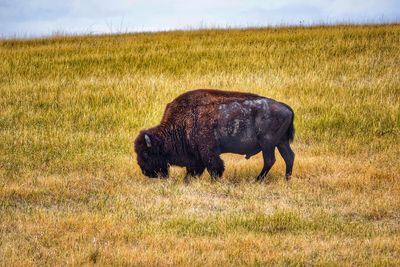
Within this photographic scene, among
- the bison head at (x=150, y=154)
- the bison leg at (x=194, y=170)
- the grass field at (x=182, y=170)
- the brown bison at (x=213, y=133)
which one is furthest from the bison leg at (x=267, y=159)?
the bison head at (x=150, y=154)

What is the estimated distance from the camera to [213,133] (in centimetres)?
1127

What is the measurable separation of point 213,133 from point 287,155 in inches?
51.9

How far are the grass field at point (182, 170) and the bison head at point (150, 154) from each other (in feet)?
0.87

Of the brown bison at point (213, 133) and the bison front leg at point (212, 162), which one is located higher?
the brown bison at point (213, 133)

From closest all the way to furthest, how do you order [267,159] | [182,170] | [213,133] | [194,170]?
[213,133] → [267,159] → [194,170] → [182,170]

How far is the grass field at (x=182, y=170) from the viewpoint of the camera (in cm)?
822

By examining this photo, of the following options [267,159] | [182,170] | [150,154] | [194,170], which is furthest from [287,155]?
[150,154]

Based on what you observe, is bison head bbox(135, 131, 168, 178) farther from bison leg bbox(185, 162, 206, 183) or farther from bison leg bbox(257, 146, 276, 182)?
bison leg bbox(257, 146, 276, 182)

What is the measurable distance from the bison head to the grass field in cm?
26

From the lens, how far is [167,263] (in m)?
7.52

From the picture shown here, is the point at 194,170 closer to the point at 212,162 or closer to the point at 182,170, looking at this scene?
the point at 212,162

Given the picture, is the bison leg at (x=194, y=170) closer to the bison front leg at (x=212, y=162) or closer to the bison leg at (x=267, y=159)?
the bison front leg at (x=212, y=162)

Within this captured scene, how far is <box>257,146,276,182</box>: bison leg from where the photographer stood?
11.4 meters

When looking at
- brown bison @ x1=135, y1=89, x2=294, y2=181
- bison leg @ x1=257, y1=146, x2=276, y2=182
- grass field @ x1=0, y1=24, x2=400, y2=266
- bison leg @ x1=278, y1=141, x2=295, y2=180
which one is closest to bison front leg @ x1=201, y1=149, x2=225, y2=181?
brown bison @ x1=135, y1=89, x2=294, y2=181
